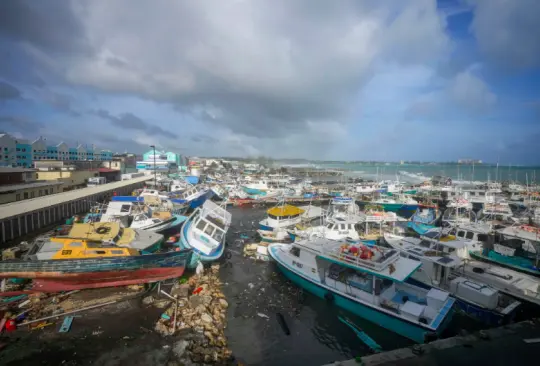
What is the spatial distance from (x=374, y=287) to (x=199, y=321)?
755 cm

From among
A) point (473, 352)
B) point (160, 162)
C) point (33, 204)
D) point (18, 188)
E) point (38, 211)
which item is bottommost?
point (473, 352)

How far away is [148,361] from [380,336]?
8822 mm

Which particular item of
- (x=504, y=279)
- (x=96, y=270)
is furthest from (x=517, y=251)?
(x=96, y=270)

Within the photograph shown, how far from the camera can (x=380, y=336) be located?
11297 mm

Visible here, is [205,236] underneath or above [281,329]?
above

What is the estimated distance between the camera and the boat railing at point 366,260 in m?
11.4

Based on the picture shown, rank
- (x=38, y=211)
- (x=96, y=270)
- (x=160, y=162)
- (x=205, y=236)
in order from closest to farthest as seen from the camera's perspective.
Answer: (x=96, y=270) < (x=205, y=236) < (x=38, y=211) < (x=160, y=162)

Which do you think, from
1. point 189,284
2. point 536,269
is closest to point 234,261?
point 189,284

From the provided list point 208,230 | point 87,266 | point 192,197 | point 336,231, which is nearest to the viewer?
point 87,266

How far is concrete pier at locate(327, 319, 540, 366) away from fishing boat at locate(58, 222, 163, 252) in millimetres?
13917

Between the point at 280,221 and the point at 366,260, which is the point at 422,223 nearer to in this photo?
the point at 280,221

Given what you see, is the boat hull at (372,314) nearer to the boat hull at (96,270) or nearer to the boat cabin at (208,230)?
the boat cabin at (208,230)

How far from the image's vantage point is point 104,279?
44.9 feet

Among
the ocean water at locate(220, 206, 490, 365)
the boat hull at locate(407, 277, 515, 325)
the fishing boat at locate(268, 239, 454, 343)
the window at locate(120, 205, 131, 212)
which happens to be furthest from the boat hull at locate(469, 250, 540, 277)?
the window at locate(120, 205, 131, 212)
